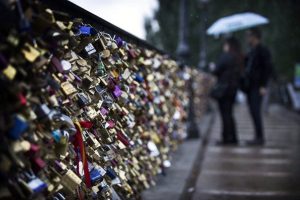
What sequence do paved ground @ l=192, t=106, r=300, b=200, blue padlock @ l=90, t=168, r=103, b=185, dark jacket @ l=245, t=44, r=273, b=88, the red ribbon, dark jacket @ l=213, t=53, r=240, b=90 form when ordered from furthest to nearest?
dark jacket @ l=245, t=44, r=273, b=88, dark jacket @ l=213, t=53, r=240, b=90, paved ground @ l=192, t=106, r=300, b=200, blue padlock @ l=90, t=168, r=103, b=185, the red ribbon

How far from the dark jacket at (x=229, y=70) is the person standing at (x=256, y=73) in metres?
0.22

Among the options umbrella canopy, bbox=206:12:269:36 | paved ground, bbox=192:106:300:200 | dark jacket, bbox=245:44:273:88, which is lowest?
paved ground, bbox=192:106:300:200

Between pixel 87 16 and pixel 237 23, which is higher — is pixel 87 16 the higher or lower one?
the higher one

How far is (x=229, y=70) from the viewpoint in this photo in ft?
32.0

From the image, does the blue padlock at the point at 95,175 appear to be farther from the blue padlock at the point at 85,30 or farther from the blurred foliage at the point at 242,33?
the blurred foliage at the point at 242,33

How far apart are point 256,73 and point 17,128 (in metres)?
8.06

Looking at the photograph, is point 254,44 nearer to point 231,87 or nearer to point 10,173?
point 231,87

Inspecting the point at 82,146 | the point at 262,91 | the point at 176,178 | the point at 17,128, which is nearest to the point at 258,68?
the point at 262,91

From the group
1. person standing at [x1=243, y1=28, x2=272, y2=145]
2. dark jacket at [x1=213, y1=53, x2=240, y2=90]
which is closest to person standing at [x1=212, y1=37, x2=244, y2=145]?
dark jacket at [x1=213, y1=53, x2=240, y2=90]

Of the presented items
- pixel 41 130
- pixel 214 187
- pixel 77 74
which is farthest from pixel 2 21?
pixel 214 187

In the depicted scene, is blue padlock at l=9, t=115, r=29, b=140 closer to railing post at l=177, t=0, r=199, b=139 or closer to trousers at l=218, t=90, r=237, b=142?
railing post at l=177, t=0, r=199, b=139

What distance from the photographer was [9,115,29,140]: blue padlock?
7.05ft

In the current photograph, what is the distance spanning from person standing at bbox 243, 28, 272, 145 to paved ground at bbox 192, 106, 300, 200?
777 mm

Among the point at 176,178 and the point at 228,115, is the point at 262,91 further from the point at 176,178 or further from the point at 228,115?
the point at 176,178
